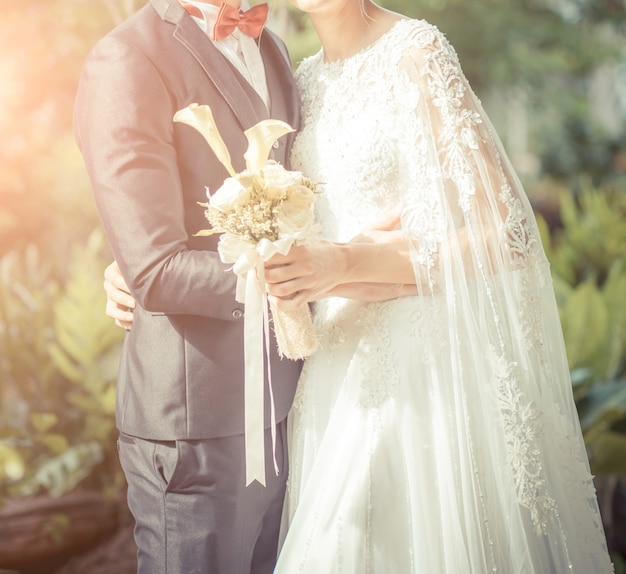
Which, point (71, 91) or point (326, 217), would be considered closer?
point (326, 217)

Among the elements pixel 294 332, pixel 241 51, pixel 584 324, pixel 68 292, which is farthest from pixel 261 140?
pixel 584 324

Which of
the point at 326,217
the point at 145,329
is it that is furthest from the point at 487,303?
the point at 145,329

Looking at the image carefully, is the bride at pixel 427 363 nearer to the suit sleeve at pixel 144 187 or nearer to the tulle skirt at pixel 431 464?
the tulle skirt at pixel 431 464

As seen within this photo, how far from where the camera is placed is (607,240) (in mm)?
5574

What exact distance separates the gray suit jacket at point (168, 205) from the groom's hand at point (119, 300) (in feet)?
0.28

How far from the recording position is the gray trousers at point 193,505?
1.72 metres

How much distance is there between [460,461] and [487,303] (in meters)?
0.36

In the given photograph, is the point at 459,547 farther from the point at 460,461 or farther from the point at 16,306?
the point at 16,306

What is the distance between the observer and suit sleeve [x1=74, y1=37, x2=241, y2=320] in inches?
62.7

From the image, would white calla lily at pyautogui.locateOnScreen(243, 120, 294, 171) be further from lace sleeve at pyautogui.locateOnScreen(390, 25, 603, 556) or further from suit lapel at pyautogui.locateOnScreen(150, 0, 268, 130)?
lace sleeve at pyautogui.locateOnScreen(390, 25, 603, 556)

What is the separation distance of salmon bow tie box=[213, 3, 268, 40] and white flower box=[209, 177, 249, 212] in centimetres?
52

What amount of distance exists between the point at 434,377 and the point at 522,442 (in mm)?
240

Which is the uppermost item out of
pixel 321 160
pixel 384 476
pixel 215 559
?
pixel 321 160

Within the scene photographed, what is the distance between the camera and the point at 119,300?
1.93m
